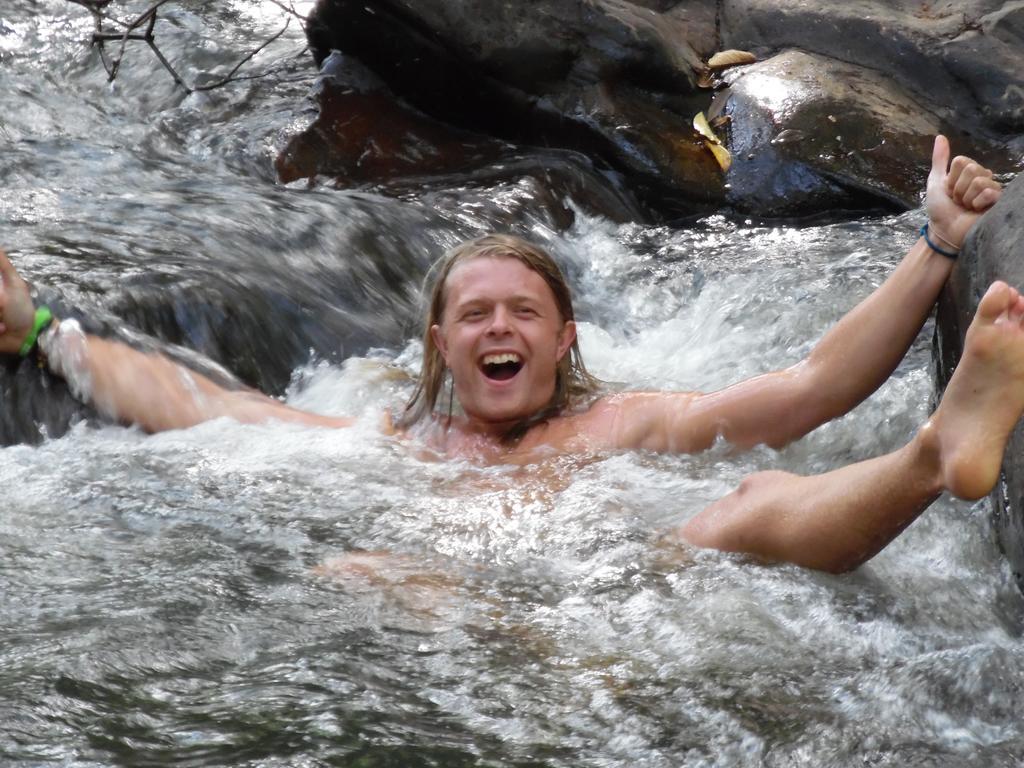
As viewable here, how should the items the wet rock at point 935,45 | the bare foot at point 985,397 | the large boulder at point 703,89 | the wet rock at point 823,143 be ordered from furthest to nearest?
the wet rock at point 935,45, the large boulder at point 703,89, the wet rock at point 823,143, the bare foot at point 985,397

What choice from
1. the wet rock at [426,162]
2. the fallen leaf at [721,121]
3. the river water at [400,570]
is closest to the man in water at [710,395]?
the river water at [400,570]

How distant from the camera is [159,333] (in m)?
5.29

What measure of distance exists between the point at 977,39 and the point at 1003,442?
6309mm

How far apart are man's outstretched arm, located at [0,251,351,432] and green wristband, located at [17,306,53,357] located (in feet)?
0.04

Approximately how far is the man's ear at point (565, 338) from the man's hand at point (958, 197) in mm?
1155

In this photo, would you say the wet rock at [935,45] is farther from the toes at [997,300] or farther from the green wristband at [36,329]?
the toes at [997,300]

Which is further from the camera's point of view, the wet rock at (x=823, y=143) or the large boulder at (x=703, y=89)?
the large boulder at (x=703, y=89)

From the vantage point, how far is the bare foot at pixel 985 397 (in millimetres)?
2885

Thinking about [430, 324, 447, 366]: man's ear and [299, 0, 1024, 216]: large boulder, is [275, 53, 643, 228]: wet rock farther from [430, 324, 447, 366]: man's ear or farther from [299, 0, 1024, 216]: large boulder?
[430, 324, 447, 366]: man's ear

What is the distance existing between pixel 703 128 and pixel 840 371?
15.3 ft

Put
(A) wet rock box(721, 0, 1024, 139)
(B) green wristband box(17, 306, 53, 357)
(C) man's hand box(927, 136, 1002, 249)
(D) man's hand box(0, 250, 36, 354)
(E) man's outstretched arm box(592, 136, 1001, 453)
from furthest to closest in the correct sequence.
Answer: (A) wet rock box(721, 0, 1024, 139) < (B) green wristband box(17, 306, 53, 357) < (D) man's hand box(0, 250, 36, 354) < (C) man's hand box(927, 136, 1002, 249) < (E) man's outstretched arm box(592, 136, 1001, 453)

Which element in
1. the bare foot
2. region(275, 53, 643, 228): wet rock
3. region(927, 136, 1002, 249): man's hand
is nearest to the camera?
the bare foot

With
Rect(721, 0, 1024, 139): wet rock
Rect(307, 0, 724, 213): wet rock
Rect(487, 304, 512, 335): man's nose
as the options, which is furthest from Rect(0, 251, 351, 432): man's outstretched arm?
Rect(721, 0, 1024, 139): wet rock

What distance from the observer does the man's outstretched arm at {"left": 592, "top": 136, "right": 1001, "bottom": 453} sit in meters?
3.82
